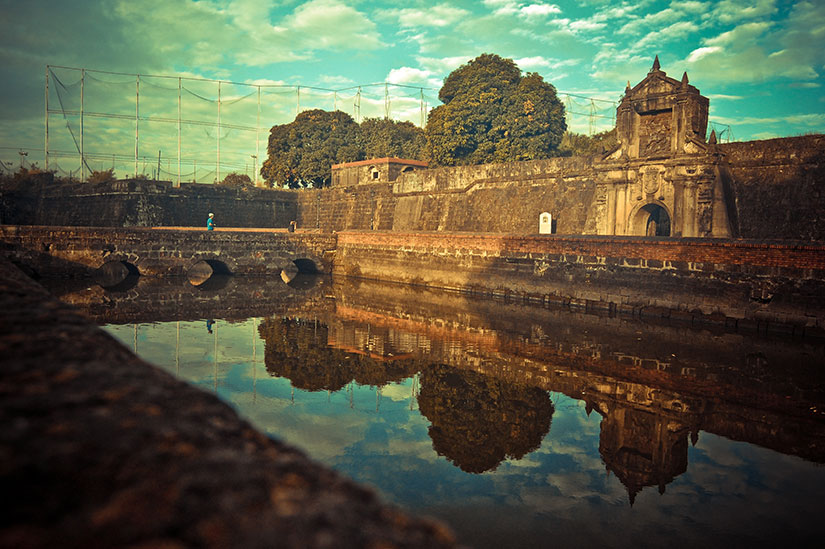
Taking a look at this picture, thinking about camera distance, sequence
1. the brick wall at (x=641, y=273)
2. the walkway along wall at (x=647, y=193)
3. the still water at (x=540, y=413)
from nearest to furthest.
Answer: the still water at (x=540, y=413) → the brick wall at (x=641, y=273) → the walkway along wall at (x=647, y=193)

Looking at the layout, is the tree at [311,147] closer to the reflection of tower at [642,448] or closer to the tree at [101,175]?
the tree at [101,175]

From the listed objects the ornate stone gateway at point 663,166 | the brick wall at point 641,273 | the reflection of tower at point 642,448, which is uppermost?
the ornate stone gateway at point 663,166

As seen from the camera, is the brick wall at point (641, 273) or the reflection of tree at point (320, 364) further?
the brick wall at point (641, 273)

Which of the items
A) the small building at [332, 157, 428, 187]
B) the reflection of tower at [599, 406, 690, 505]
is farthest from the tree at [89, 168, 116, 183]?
the reflection of tower at [599, 406, 690, 505]

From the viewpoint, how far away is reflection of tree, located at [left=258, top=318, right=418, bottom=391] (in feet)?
31.9

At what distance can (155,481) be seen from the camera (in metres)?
1.16

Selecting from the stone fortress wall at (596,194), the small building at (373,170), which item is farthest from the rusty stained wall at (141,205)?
the small building at (373,170)

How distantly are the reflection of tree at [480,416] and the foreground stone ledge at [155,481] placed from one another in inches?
204

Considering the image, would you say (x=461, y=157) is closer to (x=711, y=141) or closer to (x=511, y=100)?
(x=511, y=100)

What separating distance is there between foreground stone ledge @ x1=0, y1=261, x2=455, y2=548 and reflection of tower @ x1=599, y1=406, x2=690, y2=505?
5.08m

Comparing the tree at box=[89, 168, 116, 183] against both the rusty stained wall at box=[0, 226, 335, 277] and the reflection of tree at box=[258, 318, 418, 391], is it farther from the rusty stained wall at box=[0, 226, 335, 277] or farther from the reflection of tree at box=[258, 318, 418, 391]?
the reflection of tree at box=[258, 318, 418, 391]

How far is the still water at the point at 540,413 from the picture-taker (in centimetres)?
527

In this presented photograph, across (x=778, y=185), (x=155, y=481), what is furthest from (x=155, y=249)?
(x=155, y=481)

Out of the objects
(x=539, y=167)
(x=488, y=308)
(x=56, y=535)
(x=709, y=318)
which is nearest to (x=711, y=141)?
(x=539, y=167)
